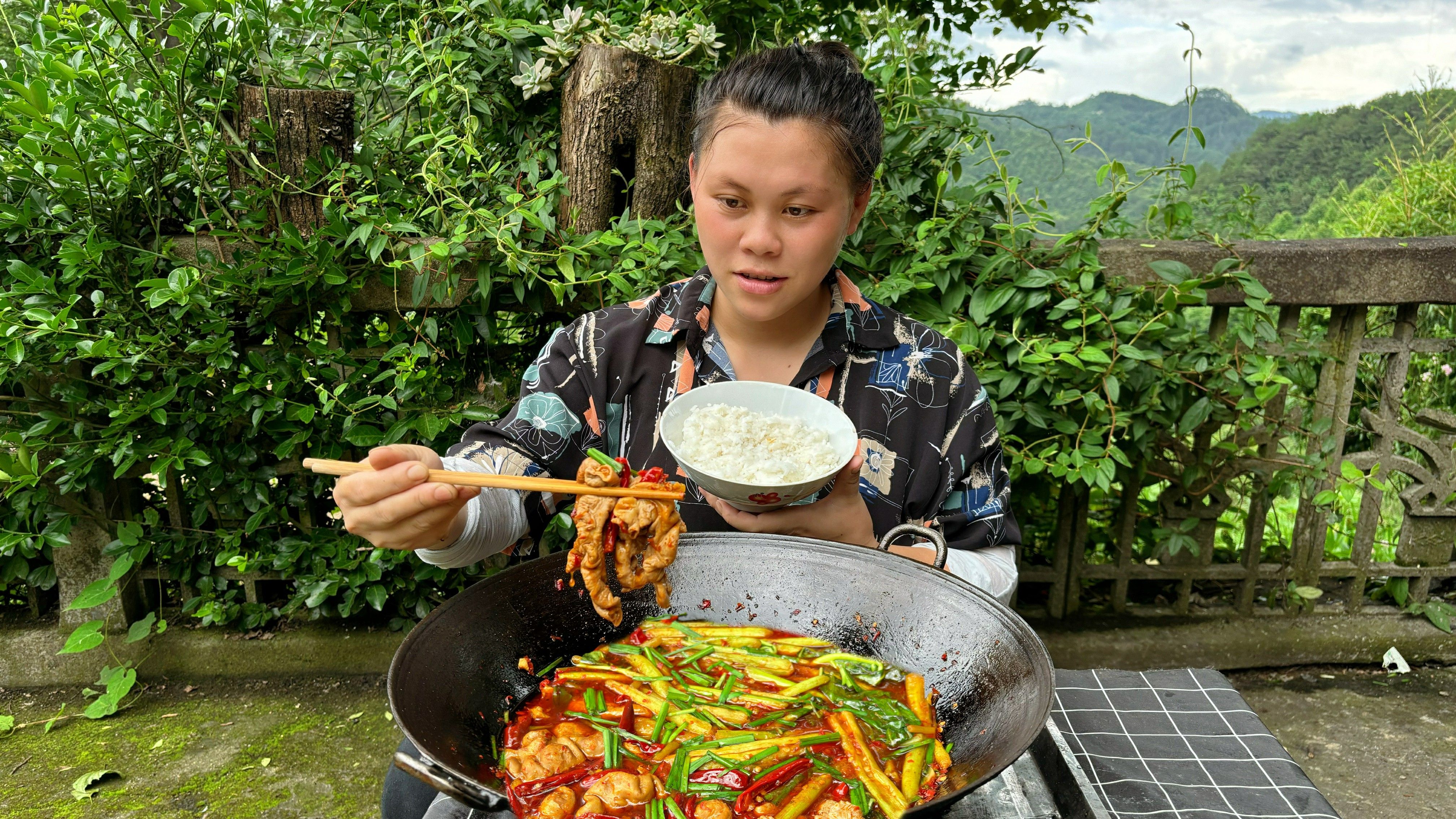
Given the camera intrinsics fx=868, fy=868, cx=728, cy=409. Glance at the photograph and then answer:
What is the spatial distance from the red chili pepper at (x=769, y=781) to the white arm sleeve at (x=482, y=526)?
900mm

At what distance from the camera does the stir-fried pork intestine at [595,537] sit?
182 centimetres

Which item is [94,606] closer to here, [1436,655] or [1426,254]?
[1426,254]

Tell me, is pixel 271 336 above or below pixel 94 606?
above

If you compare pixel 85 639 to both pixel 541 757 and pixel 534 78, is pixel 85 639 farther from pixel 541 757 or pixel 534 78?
pixel 541 757

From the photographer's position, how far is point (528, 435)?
2359 mm

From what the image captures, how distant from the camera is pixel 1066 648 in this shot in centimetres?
393

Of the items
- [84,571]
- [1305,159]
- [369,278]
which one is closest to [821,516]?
[369,278]

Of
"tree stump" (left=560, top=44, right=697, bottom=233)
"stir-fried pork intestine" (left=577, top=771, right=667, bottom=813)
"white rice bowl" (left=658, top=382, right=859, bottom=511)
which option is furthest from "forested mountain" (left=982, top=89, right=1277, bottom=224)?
"stir-fried pork intestine" (left=577, top=771, right=667, bottom=813)

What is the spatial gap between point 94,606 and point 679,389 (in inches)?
107

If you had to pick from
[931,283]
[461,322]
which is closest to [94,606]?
[461,322]

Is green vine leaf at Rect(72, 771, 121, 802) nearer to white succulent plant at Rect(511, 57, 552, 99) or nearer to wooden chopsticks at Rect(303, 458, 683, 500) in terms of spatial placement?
wooden chopsticks at Rect(303, 458, 683, 500)

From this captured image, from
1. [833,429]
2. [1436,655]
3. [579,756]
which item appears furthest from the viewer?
[1436,655]

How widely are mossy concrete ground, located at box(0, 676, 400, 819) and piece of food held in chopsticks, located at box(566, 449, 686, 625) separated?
198 centimetres

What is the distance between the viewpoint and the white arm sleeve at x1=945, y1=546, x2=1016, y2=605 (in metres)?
2.21
